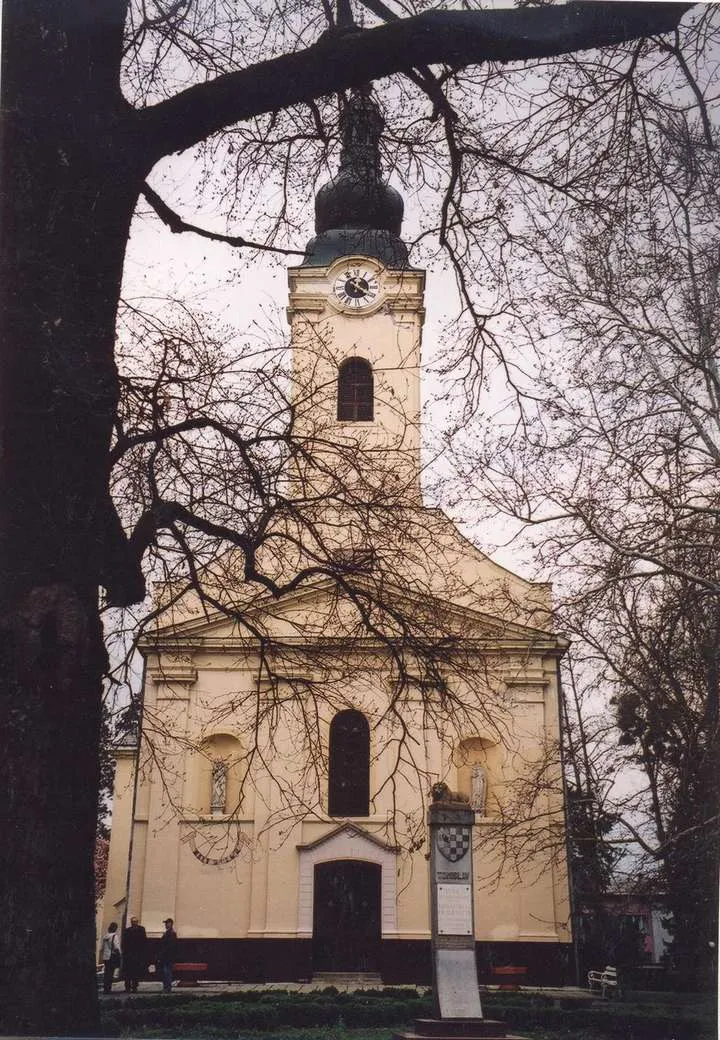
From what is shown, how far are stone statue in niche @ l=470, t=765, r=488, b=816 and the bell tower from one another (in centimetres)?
148

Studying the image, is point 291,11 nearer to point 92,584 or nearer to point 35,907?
point 92,584

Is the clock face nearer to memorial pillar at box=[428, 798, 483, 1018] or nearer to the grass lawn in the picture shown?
memorial pillar at box=[428, 798, 483, 1018]

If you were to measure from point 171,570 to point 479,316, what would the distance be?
5.79 ft

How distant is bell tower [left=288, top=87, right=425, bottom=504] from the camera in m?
4.48

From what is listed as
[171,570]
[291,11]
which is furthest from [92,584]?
[291,11]

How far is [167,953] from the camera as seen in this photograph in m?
4.79

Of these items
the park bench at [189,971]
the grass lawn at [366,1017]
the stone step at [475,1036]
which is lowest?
the stone step at [475,1036]

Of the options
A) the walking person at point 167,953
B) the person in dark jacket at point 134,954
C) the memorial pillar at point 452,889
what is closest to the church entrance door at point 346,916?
the memorial pillar at point 452,889

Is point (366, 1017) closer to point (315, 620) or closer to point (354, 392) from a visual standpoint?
point (315, 620)

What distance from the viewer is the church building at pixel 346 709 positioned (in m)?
4.52

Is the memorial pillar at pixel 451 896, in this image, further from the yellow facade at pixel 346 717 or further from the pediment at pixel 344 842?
the pediment at pixel 344 842

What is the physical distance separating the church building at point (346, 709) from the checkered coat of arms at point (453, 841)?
113 mm

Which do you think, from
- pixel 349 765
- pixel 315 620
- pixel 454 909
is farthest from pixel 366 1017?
pixel 315 620

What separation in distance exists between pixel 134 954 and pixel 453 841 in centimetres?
159
